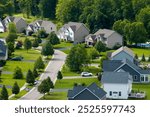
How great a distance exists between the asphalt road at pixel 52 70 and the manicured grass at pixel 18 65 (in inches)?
73.2

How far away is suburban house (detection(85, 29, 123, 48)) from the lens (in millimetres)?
52531

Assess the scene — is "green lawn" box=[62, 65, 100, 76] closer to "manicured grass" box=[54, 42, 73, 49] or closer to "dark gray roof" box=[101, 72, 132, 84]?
"dark gray roof" box=[101, 72, 132, 84]

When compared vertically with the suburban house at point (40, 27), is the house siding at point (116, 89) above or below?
below

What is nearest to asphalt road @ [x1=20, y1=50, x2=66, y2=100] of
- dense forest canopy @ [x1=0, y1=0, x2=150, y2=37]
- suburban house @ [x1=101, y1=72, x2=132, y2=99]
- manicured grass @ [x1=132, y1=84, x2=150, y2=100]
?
suburban house @ [x1=101, y1=72, x2=132, y2=99]

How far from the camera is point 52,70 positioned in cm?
4044

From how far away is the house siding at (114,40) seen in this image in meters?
52.5

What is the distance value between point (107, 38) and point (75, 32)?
5.84 meters

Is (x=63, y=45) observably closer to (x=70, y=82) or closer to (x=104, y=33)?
(x=104, y=33)

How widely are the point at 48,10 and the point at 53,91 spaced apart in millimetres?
38943

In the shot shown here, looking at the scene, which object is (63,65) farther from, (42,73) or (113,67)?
(113,67)

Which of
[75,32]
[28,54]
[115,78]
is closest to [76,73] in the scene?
[115,78]

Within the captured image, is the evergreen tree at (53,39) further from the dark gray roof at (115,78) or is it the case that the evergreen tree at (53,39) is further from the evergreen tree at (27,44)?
the dark gray roof at (115,78)

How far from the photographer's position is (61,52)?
49.5 meters

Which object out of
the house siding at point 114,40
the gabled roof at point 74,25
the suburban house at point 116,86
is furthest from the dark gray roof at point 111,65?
the gabled roof at point 74,25
